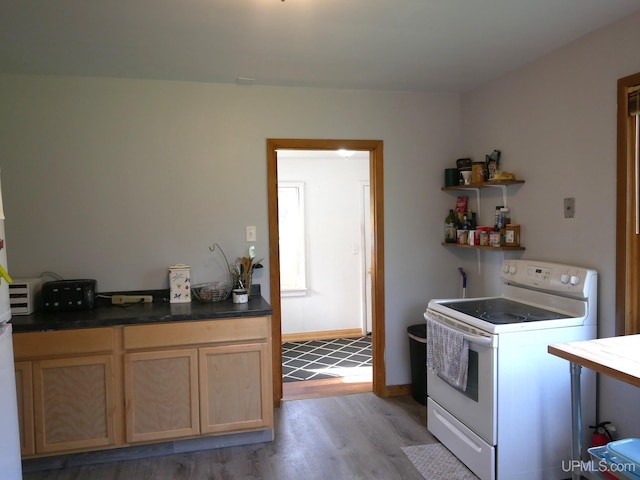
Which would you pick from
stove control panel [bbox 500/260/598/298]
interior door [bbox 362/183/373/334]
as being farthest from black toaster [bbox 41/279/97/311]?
interior door [bbox 362/183/373/334]

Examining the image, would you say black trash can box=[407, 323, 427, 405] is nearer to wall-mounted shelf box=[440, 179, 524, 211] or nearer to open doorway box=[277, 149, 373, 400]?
wall-mounted shelf box=[440, 179, 524, 211]

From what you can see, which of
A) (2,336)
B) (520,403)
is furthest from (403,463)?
(2,336)

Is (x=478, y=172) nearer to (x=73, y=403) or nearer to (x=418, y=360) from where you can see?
(x=418, y=360)

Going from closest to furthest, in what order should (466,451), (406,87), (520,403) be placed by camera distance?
(520,403), (466,451), (406,87)

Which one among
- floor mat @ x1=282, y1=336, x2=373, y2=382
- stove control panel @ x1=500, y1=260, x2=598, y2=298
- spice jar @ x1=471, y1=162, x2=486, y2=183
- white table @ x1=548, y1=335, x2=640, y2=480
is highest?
spice jar @ x1=471, y1=162, x2=486, y2=183

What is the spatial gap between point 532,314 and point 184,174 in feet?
7.67

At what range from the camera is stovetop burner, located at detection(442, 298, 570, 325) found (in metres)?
2.34

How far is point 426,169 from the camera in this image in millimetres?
3500

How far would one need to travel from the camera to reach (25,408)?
243 cm

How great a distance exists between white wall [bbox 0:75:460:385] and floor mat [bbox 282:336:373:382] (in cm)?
81

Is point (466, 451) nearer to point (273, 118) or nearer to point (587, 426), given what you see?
point (587, 426)

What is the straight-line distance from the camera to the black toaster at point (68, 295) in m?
2.71

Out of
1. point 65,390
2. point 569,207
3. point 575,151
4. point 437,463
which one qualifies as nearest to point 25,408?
point 65,390

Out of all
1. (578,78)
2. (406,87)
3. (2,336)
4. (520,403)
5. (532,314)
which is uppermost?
(406,87)
